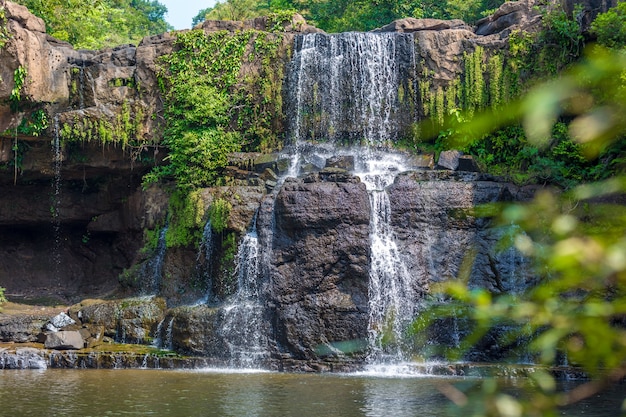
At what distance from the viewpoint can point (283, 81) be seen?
20078 millimetres

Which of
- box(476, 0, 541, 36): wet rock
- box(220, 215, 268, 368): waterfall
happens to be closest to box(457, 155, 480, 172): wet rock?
box(476, 0, 541, 36): wet rock

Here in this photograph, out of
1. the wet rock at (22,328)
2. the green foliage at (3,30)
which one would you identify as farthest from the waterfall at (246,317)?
the green foliage at (3,30)

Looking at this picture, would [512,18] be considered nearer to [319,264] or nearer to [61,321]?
[319,264]

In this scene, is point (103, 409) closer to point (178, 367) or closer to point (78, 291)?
point (178, 367)

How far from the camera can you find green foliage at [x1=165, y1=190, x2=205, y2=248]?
54.5ft

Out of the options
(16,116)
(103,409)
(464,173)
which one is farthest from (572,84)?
(16,116)

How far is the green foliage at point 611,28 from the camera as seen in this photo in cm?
1567

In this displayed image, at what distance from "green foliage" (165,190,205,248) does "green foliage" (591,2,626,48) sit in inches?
359

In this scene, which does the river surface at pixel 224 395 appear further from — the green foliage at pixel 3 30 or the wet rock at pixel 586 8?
the wet rock at pixel 586 8

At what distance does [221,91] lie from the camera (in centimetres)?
1975

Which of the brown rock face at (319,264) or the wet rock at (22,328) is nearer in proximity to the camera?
the brown rock face at (319,264)

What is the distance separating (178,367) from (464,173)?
711cm

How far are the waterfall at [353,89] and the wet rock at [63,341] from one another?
7.74 meters

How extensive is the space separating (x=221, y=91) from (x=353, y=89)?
133 inches
